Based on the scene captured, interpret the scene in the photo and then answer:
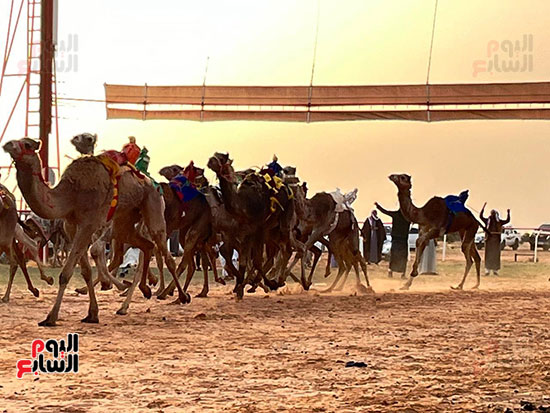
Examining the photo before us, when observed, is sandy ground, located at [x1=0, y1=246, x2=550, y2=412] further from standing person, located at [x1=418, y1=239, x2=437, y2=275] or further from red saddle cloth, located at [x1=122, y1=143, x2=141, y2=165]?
standing person, located at [x1=418, y1=239, x2=437, y2=275]

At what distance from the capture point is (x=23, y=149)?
30.7 ft

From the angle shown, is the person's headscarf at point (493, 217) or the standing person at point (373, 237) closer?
the person's headscarf at point (493, 217)

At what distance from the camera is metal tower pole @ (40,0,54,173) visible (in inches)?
1155

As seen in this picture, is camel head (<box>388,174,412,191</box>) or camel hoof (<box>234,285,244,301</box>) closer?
camel hoof (<box>234,285,244,301</box>)

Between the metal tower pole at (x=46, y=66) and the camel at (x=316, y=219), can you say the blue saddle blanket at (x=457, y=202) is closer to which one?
the camel at (x=316, y=219)

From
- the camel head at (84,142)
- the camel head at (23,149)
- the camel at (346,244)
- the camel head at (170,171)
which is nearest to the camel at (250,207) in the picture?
the camel head at (170,171)

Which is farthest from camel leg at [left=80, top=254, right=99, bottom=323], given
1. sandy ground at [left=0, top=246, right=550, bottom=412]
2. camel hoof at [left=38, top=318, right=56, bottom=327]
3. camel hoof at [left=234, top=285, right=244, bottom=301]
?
camel hoof at [left=234, top=285, right=244, bottom=301]

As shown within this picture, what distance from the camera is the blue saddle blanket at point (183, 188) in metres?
14.2

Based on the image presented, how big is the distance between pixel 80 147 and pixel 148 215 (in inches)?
51.4

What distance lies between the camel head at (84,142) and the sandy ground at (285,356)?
2036 millimetres

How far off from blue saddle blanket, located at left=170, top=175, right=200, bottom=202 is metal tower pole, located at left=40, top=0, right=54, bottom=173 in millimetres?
15939

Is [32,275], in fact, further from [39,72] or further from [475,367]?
[475,367]

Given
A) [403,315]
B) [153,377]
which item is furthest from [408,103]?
[153,377]

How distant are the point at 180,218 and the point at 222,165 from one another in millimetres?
1176
